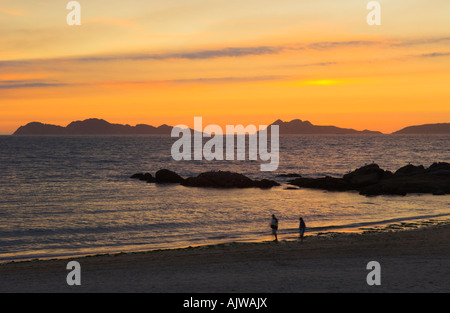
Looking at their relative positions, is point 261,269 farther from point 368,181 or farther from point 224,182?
point 368,181

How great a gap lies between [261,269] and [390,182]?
40838mm

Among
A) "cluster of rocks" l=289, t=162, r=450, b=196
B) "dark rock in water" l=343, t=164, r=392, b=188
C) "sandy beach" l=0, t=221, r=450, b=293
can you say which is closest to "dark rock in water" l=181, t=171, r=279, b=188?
"cluster of rocks" l=289, t=162, r=450, b=196

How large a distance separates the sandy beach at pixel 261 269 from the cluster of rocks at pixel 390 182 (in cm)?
2723

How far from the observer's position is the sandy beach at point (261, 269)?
15438 millimetres

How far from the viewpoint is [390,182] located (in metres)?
53.9

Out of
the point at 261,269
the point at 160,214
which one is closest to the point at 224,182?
the point at 160,214

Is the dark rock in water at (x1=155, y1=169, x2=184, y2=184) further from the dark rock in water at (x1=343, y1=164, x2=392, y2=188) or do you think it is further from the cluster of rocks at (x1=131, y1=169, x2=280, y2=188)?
the dark rock in water at (x1=343, y1=164, x2=392, y2=188)

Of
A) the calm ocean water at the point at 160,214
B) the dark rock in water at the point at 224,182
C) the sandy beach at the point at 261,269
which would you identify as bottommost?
the calm ocean water at the point at 160,214

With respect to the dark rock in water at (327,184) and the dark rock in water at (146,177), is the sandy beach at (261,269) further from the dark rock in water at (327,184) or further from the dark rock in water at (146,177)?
the dark rock in water at (146,177)

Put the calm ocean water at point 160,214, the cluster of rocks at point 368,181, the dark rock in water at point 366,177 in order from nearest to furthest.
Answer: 1. the calm ocean water at point 160,214
2. the cluster of rocks at point 368,181
3. the dark rock in water at point 366,177

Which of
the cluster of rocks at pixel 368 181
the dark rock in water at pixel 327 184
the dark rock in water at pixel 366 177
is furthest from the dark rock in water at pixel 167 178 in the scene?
the dark rock in water at pixel 366 177

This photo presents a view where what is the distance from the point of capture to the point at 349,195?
1987 inches
